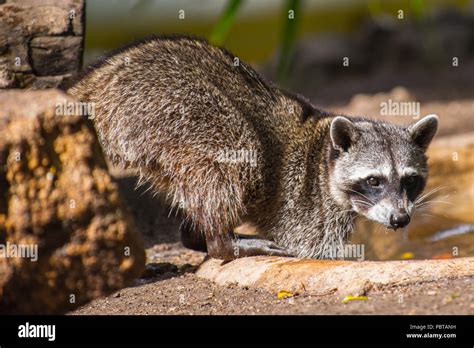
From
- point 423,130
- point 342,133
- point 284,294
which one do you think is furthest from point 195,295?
point 423,130

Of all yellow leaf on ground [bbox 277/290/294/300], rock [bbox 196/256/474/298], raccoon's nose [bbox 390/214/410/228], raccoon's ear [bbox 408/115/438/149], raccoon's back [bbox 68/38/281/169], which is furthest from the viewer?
raccoon's ear [bbox 408/115/438/149]

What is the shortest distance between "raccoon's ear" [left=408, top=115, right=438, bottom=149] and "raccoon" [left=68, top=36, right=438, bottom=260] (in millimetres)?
11

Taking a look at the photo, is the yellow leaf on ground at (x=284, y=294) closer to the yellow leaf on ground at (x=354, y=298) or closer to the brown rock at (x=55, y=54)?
the yellow leaf on ground at (x=354, y=298)

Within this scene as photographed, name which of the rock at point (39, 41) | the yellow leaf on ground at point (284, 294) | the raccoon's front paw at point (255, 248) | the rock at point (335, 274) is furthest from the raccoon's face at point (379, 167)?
the rock at point (39, 41)

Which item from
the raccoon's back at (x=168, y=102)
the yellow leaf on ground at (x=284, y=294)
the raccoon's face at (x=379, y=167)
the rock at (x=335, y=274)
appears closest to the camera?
the rock at (x=335, y=274)

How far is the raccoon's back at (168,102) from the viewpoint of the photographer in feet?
23.0

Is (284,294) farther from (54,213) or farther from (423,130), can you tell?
(423,130)

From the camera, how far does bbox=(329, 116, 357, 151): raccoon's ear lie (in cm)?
754

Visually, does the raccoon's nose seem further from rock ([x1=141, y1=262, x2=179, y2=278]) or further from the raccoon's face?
rock ([x1=141, y1=262, x2=179, y2=278])

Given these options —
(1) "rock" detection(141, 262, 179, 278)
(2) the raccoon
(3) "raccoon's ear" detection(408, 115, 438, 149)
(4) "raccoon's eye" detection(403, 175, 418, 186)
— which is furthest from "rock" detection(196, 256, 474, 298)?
(3) "raccoon's ear" detection(408, 115, 438, 149)

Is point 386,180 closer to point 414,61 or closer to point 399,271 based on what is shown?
point 399,271

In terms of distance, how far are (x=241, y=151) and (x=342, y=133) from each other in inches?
41.3

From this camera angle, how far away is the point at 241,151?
286 inches

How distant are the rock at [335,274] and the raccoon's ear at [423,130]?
183 centimetres
